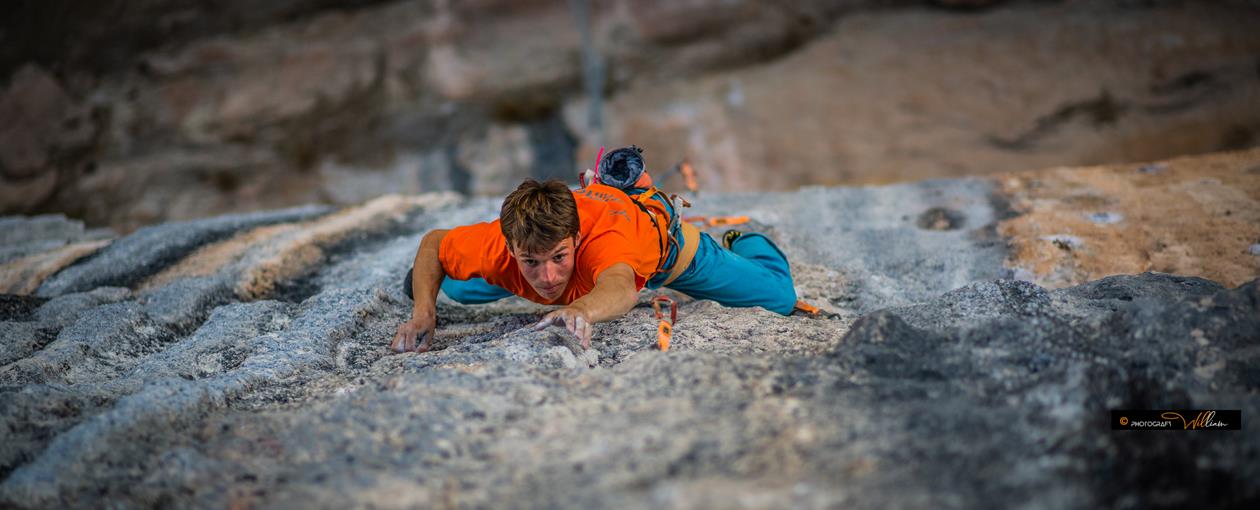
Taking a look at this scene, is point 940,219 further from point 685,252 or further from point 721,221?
point 685,252

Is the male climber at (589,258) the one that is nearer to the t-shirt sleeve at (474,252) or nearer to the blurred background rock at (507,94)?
the t-shirt sleeve at (474,252)

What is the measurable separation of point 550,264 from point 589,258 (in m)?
0.11

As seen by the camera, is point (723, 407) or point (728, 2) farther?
point (728, 2)

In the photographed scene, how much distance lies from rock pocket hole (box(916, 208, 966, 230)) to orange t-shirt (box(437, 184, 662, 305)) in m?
1.82

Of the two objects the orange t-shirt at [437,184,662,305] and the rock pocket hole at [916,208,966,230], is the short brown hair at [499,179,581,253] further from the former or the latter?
the rock pocket hole at [916,208,966,230]

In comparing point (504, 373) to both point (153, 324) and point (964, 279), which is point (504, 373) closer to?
point (153, 324)

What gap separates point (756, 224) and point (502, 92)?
3343 millimetres

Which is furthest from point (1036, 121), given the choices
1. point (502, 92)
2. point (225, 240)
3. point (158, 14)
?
point (158, 14)

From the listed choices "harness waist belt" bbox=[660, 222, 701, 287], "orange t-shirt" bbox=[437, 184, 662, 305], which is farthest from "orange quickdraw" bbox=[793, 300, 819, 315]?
"orange t-shirt" bbox=[437, 184, 662, 305]

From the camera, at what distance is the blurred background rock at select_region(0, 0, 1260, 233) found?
19.3ft

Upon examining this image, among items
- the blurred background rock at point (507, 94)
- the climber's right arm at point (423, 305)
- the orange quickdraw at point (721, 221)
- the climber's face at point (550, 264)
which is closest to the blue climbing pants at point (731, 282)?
the climber's face at point (550, 264)

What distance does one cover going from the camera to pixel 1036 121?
5824mm

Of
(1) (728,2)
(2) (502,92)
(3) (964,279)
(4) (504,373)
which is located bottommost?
(3) (964,279)

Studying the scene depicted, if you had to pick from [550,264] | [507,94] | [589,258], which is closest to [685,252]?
[589,258]
